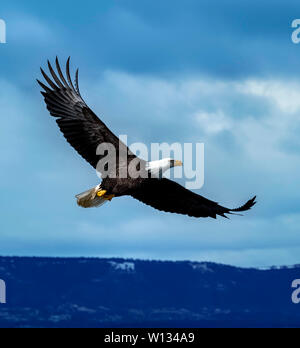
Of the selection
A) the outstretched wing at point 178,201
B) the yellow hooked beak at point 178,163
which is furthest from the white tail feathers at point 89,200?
the yellow hooked beak at point 178,163

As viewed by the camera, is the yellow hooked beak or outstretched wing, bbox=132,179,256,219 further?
outstretched wing, bbox=132,179,256,219

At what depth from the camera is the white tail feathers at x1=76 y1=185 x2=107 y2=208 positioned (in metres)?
12.3

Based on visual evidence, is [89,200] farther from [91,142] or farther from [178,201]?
[178,201]

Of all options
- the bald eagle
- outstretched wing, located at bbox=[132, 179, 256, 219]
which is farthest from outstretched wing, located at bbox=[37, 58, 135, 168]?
outstretched wing, located at bbox=[132, 179, 256, 219]

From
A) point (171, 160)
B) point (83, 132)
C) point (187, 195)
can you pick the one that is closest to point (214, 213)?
point (187, 195)

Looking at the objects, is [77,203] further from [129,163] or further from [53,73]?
[53,73]

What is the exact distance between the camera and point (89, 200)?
40.8 ft

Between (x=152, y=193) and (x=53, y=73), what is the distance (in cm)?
271

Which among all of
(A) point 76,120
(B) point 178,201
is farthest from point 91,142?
(B) point 178,201

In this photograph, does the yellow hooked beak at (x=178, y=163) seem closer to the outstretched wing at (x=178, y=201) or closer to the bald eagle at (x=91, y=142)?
the bald eagle at (x=91, y=142)

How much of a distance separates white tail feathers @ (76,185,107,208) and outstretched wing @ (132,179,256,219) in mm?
980

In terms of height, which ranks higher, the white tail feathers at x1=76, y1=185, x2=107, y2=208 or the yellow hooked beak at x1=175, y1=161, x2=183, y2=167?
the yellow hooked beak at x1=175, y1=161, x2=183, y2=167

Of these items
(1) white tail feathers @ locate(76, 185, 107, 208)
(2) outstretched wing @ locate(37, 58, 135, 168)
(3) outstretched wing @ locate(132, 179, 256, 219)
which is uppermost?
(2) outstretched wing @ locate(37, 58, 135, 168)

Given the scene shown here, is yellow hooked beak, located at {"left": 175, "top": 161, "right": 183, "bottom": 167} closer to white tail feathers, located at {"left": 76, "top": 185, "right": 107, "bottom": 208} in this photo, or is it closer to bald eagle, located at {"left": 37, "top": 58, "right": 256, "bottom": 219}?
bald eagle, located at {"left": 37, "top": 58, "right": 256, "bottom": 219}
